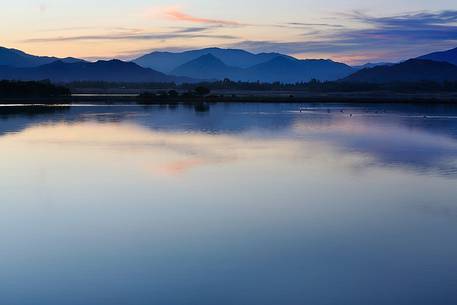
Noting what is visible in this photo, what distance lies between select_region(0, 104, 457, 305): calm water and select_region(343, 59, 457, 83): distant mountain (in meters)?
126

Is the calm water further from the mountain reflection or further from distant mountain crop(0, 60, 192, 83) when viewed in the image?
distant mountain crop(0, 60, 192, 83)

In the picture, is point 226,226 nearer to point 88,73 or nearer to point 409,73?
point 409,73

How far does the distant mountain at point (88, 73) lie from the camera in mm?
176625

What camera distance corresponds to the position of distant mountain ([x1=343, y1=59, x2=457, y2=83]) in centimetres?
13638

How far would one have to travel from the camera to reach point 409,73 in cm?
14188

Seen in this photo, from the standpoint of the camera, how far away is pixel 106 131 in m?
22.9

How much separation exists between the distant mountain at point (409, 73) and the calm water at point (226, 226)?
126m

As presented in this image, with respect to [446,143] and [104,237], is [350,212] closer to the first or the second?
[104,237]

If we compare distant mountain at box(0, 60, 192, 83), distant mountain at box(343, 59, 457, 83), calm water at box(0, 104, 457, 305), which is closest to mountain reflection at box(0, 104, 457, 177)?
calm water at box(0, 104, 457, 305)

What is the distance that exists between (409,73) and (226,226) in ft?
466

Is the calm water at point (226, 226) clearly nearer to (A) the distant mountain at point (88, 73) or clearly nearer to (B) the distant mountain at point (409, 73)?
(B) the distant mountain at point (409, 73)

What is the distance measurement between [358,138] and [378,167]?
7653mm

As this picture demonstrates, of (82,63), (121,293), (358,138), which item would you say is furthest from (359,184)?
(82,63)

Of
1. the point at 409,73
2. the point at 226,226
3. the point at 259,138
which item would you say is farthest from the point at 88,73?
the point at 226,226
